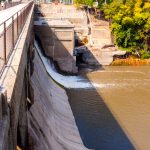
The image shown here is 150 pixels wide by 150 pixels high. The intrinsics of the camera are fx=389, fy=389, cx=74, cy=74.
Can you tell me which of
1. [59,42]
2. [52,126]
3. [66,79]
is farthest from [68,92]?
[52,126]

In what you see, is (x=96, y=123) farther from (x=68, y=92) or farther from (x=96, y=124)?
(x=68, y=92)

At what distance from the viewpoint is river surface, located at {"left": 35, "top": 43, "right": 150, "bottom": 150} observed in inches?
537

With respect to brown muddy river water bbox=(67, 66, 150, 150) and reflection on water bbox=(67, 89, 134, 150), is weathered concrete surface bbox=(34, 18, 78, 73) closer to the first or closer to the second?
brown muddy river water bbox=(67, 66, 150, 150)

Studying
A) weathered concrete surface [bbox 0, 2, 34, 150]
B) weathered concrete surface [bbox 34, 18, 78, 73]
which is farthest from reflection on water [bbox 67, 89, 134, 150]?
weathered concrete surface [bbox 0, 2, 34, 150]

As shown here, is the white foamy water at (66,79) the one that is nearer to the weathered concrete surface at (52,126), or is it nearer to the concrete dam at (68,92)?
the concrete dam at (68,92)

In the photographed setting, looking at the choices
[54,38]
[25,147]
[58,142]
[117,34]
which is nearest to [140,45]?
[117,34]

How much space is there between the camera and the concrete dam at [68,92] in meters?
7.23

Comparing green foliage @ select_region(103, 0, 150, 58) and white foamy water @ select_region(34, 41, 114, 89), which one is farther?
green foliage @ select_region(103, 0, 150, 58)

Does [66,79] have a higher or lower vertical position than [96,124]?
lower

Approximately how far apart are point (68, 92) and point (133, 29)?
42.2 ft

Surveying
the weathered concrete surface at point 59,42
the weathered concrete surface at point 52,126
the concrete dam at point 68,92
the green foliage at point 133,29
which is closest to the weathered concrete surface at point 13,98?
the concrete dam at point 68,92

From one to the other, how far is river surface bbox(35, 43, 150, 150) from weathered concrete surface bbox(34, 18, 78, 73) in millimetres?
1115

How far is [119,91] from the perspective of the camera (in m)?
20.9

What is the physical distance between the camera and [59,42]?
25344mm
